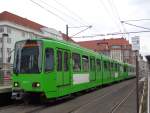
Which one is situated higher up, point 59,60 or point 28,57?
point 28,57

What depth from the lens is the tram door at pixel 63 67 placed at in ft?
54.2

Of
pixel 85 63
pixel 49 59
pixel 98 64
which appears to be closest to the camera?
pixel 49 59

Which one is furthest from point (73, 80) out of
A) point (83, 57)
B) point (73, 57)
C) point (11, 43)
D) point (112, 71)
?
point (11, 43)

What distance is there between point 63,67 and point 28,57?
209 centimetres

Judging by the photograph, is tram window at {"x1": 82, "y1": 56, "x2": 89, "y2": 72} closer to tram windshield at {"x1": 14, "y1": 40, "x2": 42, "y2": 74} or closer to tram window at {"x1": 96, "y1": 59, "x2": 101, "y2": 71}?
tram window at {"x1": 96, "y1": 59, "x2": 101, "y2": 71}

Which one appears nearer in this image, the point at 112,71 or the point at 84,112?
the point at 84,112

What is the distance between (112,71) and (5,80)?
1829 centimetres

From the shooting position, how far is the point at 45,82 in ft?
50.8

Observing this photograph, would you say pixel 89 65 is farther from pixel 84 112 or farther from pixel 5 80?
pixel 84 112

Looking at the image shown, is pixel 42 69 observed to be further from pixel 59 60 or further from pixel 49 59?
pixel 59 60

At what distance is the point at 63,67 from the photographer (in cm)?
1722

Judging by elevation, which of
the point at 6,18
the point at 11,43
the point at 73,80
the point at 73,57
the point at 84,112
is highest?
the point at 6,18

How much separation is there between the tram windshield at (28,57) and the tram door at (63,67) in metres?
1.15

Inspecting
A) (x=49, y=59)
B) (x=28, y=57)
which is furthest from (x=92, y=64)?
(x=28, y=57)
